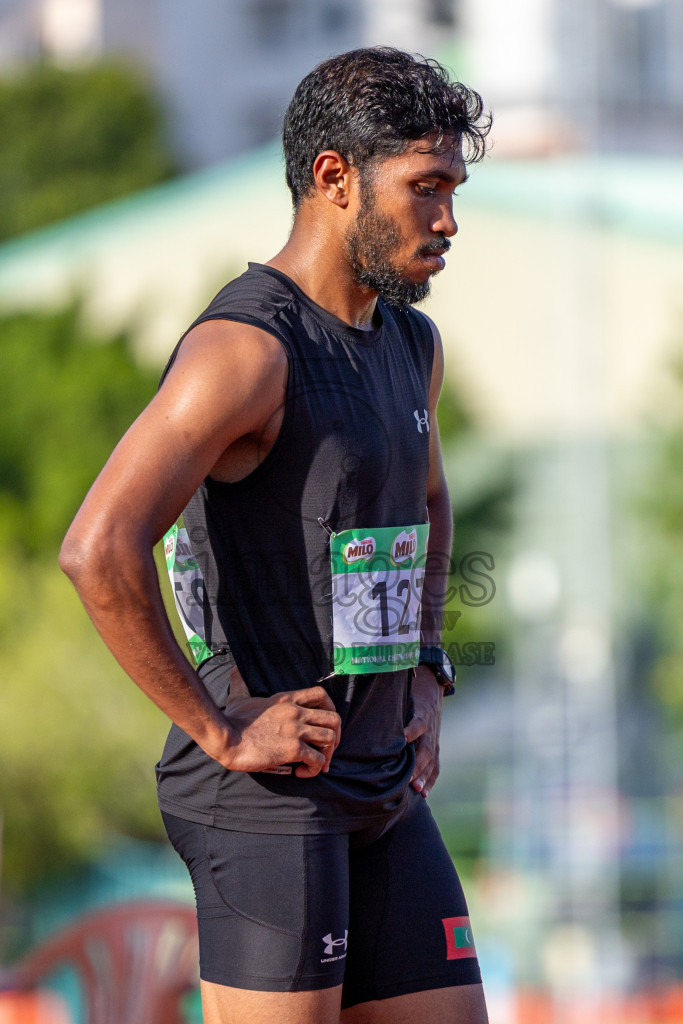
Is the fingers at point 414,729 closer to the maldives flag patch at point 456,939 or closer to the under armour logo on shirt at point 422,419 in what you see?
the maldives flag patch at point 456,939

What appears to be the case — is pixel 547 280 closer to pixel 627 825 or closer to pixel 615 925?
pixel 627 825

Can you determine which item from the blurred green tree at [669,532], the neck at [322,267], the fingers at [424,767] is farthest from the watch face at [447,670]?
the blurred green tree at [669,532]

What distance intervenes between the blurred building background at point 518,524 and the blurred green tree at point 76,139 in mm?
11865

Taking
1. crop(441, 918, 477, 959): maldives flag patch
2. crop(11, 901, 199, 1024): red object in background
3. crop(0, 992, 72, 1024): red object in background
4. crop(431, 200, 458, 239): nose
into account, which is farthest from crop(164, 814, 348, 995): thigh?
crop(0, 992, 72, 1024): red object in background

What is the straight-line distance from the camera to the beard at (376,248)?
1960mm

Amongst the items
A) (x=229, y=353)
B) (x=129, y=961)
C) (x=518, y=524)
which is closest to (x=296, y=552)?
(x=229, y=353)

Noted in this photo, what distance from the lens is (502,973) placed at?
5465 mm

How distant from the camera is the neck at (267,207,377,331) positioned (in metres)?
1.99

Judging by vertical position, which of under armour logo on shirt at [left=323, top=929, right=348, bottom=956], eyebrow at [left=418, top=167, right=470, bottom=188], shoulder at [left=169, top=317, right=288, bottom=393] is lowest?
under armour logo on shirt at [left=323, top=929, right=348, bottom=956]

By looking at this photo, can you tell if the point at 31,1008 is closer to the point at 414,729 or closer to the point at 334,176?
the point at 414,729

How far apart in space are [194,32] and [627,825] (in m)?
28.1

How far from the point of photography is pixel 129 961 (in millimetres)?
3666

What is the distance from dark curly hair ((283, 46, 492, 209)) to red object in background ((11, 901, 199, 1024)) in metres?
2.33

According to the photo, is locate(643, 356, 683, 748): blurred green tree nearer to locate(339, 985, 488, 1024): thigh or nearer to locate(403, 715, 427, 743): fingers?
locate(403, 715, 427, 743): fingers
